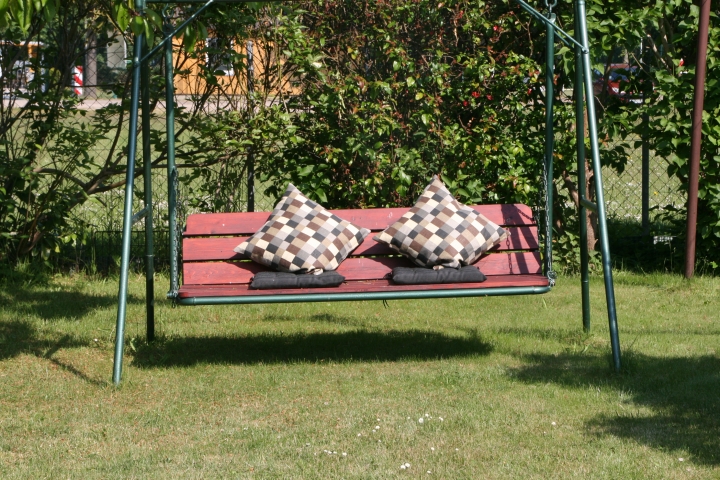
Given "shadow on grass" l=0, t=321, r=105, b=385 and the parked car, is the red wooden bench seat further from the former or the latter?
the parked car

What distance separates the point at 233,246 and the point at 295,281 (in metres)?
0.55

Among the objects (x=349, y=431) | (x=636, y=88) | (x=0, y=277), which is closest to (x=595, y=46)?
(x=636, y=88)

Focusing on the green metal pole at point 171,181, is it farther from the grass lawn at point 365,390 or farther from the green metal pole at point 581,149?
the green metal pole at point 581,149

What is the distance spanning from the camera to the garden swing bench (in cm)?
507

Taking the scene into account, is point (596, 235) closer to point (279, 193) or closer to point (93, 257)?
point (279, 193)

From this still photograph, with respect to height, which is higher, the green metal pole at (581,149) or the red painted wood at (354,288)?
the green metal pole at (581,149)

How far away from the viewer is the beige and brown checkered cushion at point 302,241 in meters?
5.54

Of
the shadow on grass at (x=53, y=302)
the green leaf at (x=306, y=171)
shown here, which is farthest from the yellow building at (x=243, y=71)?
the shadow on grass at (x=53, y=302)

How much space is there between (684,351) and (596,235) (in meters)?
2.55

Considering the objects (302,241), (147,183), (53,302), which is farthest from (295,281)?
(53,302)

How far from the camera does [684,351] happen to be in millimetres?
5727

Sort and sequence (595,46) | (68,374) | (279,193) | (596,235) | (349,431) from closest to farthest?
(349,431)
(68,374)
(595,46)
(279,193)
(596,235)

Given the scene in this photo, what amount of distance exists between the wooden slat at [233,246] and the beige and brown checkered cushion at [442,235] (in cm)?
11

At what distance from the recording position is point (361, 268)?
5.68 m
